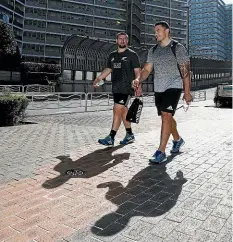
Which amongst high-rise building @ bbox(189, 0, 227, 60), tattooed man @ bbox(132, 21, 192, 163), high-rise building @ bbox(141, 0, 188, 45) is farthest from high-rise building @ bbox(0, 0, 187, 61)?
high-rise building @ bbox(189, 0, 227, 60)

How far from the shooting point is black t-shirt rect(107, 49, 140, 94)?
17.7 feet

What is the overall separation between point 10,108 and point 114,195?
6.21 metres

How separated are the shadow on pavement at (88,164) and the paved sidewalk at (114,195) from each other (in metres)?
0.01

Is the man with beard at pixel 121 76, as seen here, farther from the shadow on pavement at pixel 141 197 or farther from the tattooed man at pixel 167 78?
the shadow on pavement at pixel 141 197

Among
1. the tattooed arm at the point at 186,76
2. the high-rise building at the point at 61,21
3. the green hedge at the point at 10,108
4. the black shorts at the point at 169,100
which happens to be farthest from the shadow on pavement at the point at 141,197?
the high-rise building at the point at 61,21

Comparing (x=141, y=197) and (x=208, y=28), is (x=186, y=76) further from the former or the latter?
(x=208, y=28)

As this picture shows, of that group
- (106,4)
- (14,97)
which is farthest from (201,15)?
(14,97)

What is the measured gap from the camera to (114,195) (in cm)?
295

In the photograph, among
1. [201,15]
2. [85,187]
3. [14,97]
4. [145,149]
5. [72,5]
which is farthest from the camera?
[201,15]

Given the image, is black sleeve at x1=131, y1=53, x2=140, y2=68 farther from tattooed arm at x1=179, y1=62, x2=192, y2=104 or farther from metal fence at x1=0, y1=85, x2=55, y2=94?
metal fence at x1=0, y1=85, x2=55, y2=94

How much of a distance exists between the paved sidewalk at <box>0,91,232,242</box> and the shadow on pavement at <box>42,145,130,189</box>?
0.01 m

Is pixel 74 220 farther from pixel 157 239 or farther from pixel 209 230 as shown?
pixel 209 230

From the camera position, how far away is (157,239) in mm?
2094

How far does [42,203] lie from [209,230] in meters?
1.47
